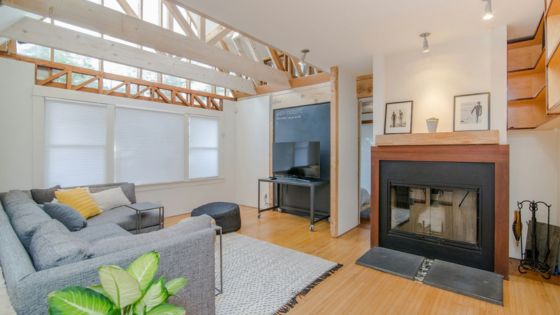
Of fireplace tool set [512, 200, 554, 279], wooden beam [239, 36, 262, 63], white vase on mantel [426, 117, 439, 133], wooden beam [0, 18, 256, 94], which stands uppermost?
wooden beam [239, 36, 262, 63]

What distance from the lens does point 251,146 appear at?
6.05 metres

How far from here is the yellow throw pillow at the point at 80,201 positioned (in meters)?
3.34

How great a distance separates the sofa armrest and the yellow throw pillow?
2.47 meters

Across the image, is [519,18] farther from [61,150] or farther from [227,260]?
[61,150]

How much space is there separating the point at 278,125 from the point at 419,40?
3.09 meters

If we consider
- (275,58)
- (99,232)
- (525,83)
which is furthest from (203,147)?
(525,83)

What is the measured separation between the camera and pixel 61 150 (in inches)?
157

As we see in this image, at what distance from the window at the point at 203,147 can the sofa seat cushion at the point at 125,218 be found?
1882 millimetres

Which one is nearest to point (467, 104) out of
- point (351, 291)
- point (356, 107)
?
point (356, 107)

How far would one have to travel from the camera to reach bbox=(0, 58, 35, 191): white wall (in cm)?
350

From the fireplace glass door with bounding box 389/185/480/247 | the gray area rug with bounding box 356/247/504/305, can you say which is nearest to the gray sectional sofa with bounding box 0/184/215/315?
the gray area rug with bounding box 356/247/504/305

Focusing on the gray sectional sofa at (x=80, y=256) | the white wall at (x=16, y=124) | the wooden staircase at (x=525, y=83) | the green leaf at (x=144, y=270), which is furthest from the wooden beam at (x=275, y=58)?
the green leaf at (x=144, y=270)

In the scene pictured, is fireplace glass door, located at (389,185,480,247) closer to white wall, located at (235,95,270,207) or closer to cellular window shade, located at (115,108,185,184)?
white wall, located at (235,95,270,207)

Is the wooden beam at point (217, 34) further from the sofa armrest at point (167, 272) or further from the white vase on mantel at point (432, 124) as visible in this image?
the sofa armrest at point (167, 272)
